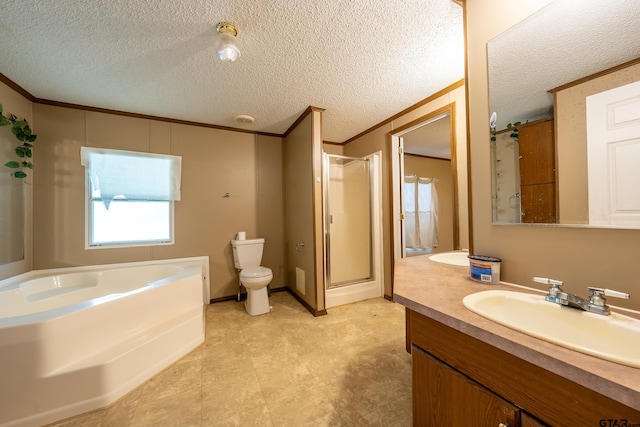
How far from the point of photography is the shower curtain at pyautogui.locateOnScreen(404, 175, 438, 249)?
4.22 metres

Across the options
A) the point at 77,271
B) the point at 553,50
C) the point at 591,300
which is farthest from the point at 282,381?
the point at 77,271

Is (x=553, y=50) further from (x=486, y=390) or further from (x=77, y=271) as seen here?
(x=77, y=271)

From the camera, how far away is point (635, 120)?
2.30 feet

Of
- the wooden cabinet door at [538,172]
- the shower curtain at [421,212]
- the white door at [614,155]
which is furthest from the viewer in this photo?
the shower curtain at [421,212]

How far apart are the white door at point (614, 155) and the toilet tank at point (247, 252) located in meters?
2.75

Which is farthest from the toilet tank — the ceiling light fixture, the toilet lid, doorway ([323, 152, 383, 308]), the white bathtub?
the ceiling light fixture

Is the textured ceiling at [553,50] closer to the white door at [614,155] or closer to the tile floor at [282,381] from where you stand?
the white door at [614,155]

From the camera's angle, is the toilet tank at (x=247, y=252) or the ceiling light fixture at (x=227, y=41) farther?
the toilet tank at (x=247, y=252)

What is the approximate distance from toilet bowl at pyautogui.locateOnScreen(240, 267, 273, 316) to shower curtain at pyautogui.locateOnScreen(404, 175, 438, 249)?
2.86 metres

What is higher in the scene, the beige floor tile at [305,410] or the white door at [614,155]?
the white door at [614,155]

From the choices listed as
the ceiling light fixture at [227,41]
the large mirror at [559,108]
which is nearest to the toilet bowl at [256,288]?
the ceiling light fixture at [227,41]

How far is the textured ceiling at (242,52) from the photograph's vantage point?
126cm

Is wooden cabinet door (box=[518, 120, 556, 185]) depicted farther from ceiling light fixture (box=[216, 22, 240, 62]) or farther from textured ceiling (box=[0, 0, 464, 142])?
ceiling light fixture (box=[216, 22, 240, 62])

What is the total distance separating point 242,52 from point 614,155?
199 cm
